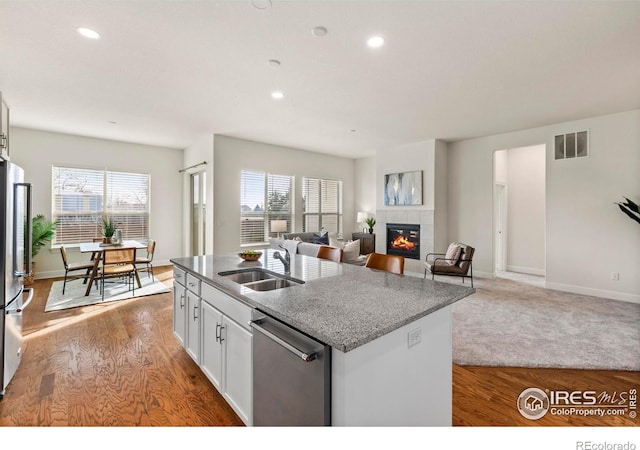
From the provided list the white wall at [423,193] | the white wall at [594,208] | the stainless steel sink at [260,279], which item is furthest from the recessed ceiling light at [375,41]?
the white wall at [594,208]

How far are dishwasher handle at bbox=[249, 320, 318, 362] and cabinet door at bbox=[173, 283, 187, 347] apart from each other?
1.28 metres

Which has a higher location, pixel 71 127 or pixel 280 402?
pixel 71 127

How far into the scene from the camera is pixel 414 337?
1.45 metres

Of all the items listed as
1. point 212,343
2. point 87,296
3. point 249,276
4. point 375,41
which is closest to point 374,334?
point 212,343

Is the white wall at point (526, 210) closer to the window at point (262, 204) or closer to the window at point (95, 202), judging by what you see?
the window at point (262, 204)

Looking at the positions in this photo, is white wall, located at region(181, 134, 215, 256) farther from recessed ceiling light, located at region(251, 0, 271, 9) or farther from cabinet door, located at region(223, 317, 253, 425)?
cabinet door, located at region(223, 317, 253, 425)

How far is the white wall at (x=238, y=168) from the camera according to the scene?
597 centimetres

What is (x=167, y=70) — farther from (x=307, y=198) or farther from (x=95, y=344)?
(x=307, y=198)

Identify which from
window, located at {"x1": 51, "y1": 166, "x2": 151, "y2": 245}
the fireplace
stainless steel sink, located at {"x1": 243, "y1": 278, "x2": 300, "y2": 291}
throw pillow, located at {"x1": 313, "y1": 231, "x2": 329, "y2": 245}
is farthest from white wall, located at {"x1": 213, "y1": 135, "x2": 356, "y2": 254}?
stainless steel sink, located at {"x1": 243, "y1": 278, "x2": 300, "y2": 291}

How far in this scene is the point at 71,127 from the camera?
17.8ft

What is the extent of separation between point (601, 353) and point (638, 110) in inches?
149

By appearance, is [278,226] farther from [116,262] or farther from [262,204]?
[116,262]
